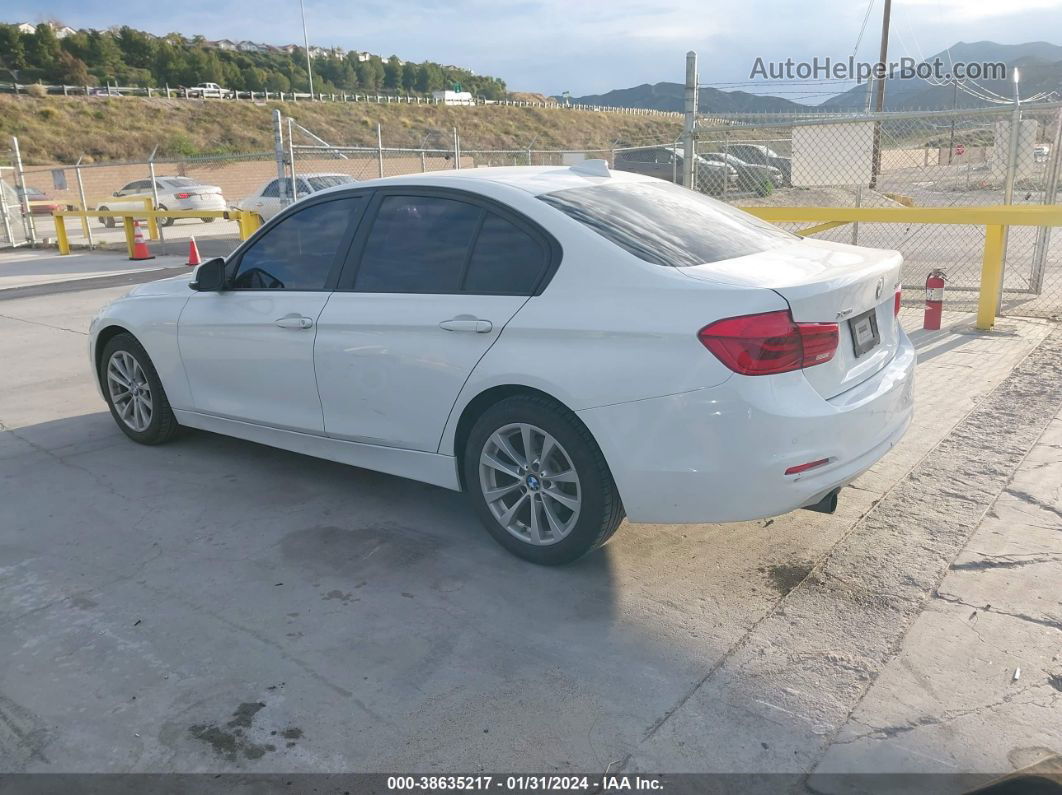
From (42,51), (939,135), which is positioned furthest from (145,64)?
(939,135)

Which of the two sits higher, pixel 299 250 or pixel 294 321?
pixel 299 250

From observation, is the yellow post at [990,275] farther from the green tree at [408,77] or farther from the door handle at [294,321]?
the green tree at [408,77]

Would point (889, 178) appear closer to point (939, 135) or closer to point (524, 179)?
point (939, 135)

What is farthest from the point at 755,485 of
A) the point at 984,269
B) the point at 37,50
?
the point at 37,50

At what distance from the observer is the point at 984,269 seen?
791 cm

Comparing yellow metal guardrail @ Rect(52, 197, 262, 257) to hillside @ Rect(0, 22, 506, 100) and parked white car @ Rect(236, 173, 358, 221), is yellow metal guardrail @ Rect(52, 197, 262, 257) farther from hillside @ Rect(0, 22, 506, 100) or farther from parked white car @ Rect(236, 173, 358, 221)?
hillside @ Rect(0, 22, 506, 100)

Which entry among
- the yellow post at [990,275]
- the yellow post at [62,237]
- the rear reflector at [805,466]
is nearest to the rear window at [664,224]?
the rear reflector at [805,466]

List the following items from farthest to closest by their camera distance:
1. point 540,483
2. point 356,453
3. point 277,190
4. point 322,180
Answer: point 277,190, point 322,180, point 356,453, point 540,483

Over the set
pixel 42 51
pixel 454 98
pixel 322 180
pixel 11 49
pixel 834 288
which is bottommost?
pixel 834 288

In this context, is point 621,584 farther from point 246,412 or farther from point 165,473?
point 165,473

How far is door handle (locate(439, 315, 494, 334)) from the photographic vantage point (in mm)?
3711

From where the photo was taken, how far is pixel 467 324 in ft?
12.3

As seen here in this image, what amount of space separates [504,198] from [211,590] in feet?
6.94

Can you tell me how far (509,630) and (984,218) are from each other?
20.2 ft
